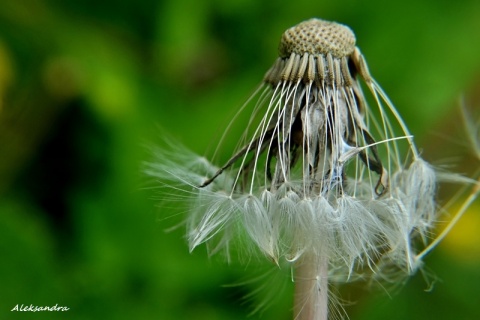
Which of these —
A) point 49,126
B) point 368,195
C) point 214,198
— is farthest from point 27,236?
point 368,195

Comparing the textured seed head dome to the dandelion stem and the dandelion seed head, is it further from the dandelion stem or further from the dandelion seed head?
the dandelion stem

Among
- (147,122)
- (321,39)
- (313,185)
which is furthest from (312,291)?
(147,122)

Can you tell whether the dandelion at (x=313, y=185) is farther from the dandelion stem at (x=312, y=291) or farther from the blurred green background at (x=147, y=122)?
the blurred green background at (x=147, y=122)

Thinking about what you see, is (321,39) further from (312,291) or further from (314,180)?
(312,291)

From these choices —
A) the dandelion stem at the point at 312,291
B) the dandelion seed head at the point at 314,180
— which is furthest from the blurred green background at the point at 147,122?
the dandelion stem at the point at 312,291

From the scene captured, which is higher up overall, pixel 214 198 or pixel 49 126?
pixel 49 126

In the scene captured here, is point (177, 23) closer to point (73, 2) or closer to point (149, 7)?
point (149, 7)
